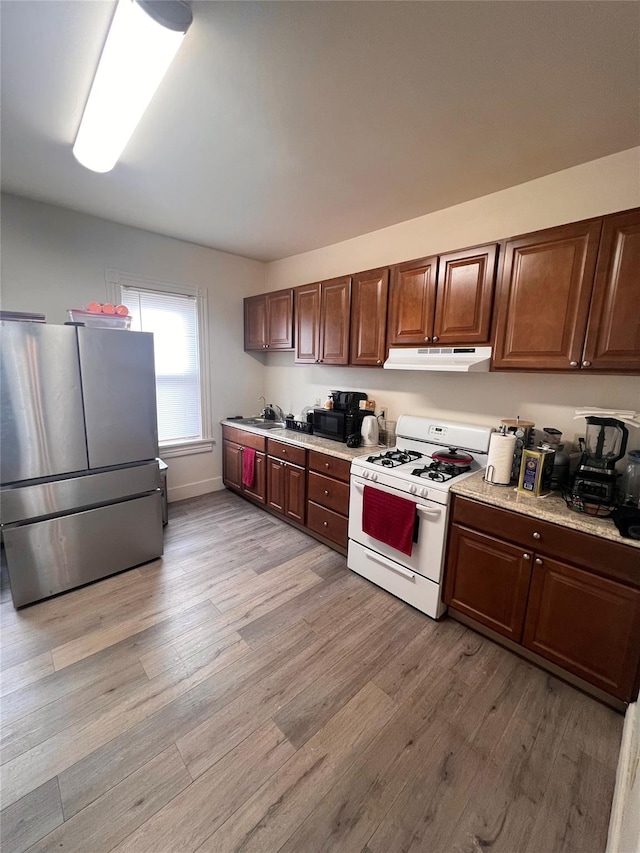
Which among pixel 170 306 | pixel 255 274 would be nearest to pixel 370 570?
pixel 170 306

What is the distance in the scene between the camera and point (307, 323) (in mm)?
3258

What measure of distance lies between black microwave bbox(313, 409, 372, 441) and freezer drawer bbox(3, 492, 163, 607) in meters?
1.54

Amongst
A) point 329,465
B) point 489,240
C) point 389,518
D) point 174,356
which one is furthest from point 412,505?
point 174,356

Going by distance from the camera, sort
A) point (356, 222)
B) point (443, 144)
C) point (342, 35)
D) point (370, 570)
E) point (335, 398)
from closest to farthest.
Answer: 1. point (342, 35)
2. point (443, 144)
3. point (370, 570)
4. point (356, 222)
5. point (335, 398)

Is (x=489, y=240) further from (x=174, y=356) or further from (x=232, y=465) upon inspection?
(x=232, y=465)

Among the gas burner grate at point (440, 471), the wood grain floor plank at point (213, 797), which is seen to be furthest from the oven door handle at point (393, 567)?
the wood grain floor plank at point (213, 797)

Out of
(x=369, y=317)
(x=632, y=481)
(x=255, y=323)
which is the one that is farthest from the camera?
(x=255, y=323)

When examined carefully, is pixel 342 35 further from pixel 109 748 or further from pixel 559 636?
pixel 109 748

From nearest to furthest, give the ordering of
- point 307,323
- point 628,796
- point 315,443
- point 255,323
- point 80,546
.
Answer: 1. point 628,796
2. point 80,546
3. point 315,443
4. point 307,323
5. point 255,323

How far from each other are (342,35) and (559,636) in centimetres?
279

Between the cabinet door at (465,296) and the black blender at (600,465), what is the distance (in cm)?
79

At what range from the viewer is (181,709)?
1565 millimetres

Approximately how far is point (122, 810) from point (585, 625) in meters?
2.06

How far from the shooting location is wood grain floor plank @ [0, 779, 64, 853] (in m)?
1.12
